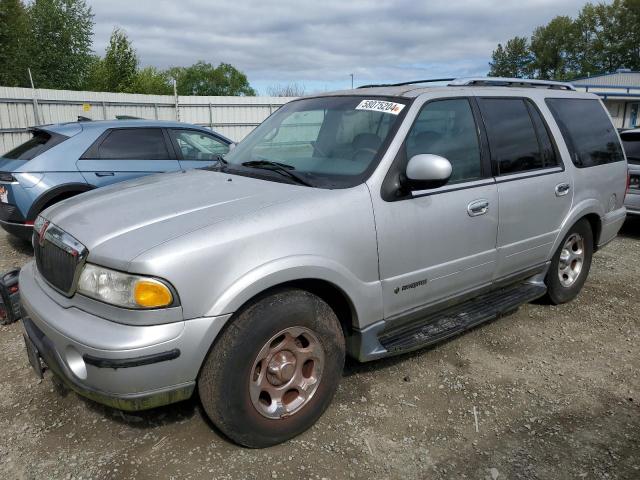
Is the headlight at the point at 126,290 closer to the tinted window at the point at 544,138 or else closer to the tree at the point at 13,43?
the tinted window at the point at 544,138

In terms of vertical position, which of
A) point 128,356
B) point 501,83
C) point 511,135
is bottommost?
point 128,356

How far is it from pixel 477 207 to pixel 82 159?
16.0 feet

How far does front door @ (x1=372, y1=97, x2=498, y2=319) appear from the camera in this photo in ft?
9.75

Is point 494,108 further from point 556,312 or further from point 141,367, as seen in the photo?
point 141,367

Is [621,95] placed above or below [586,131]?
above

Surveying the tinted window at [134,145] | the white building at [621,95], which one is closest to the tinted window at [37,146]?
the tinted window at [134,145]

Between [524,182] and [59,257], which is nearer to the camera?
[59,257]

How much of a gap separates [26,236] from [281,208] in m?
4.48

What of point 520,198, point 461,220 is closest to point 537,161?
point 520,198

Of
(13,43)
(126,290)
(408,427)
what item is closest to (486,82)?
(408,427)

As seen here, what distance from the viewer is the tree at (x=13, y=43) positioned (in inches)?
1185

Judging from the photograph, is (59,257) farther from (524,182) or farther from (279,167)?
(524,182)

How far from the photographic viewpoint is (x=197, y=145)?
23.9 feet

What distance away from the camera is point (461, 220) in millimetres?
3279
